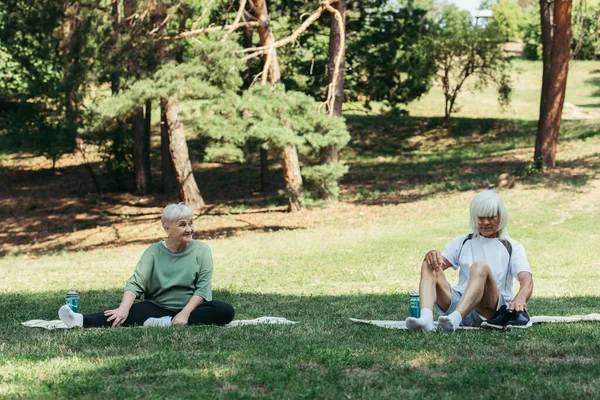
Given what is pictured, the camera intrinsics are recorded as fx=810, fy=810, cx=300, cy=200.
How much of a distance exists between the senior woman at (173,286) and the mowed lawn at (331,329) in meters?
0.47

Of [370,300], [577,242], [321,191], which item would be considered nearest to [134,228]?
[321,191]

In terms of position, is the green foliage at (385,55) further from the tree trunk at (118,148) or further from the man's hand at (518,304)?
the man's hand at (518,304)

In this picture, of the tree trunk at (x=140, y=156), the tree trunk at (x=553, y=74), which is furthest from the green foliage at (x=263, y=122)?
the tree trunk at (x=140, y=156)

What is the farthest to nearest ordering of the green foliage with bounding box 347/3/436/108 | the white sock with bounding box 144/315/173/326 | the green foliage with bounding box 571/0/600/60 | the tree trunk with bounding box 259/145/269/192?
the green foliage with bounding box 347/3/436/108 → the tree trunk with bounding box 259/145/269/192 → the green foliage with bounding box 571/0/600/60 → the white sock with bounding box 144/315/173/326

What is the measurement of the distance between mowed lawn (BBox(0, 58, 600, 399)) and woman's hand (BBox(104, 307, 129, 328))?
0.43 meters

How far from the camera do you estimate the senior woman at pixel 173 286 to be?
7.23 meters

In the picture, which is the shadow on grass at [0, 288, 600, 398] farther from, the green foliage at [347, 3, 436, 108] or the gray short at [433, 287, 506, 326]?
the green foliage at [347, 3, 436, 108]

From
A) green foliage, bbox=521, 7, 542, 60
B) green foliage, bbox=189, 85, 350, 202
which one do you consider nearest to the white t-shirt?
green foliage, bbox=189, 85, 350, 202

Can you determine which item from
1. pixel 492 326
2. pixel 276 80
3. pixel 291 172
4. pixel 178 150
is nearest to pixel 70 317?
pixel 492 326

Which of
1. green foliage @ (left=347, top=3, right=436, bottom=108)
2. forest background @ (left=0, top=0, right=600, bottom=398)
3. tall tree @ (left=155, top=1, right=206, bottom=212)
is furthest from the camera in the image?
green foliage @ (left=347, top=3, right=436, bottom=108)

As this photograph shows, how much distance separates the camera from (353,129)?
37312mm

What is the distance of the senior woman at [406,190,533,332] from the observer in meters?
6.69

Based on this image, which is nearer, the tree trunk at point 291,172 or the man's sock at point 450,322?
the man's sock at point 450,322

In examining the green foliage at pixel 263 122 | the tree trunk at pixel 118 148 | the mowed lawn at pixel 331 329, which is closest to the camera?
the mowed lawn at pixel 331 329
